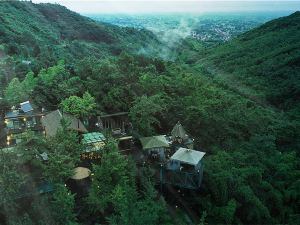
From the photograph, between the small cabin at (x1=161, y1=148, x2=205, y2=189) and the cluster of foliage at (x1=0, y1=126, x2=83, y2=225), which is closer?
the cluster of foliage at (x1=0, y1=126, x2=83, y2=225)

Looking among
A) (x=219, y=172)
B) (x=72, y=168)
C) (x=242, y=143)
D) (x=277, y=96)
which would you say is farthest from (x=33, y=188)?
(x=277, y=96)

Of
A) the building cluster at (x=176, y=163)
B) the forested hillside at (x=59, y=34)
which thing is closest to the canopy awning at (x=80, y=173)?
the building cluster at (x=176, y=163)

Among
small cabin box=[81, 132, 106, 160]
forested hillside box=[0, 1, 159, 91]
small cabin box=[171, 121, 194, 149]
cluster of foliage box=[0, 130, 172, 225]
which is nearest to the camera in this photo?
cluster of foliage box=[0, 130, 172, 225]

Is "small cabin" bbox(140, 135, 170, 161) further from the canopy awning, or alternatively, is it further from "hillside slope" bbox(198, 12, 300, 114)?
"hillside slope" bbox(198, 12, 300, 114)

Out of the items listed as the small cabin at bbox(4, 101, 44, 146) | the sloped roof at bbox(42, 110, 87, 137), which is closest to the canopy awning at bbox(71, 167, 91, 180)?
the sloped roof at bbox(42, 110, 87, 137)

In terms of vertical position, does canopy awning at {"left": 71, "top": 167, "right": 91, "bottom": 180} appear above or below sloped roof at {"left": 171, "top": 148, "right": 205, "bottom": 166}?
below

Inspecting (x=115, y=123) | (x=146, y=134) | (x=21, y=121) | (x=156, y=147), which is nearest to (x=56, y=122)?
(x=21, y=121)

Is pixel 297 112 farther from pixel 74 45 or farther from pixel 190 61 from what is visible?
pixel 74 45
